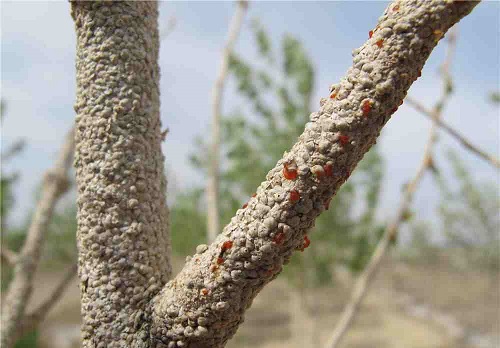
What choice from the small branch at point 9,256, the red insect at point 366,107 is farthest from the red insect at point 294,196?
the small branch at point 9,256

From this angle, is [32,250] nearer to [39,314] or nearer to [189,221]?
[39,314]

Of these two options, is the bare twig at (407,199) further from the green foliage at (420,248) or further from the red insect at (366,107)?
the green foliage at (420,248)

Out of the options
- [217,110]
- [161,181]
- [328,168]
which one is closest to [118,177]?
[161,181]

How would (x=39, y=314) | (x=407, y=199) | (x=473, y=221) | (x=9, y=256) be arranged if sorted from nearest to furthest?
(x=39, y=314) < (x=9, y=256) < (x=407, y=199) < (x=473, y=221)

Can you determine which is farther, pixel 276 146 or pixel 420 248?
pixel 420 248

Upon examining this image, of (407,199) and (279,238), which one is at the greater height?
(407,199)

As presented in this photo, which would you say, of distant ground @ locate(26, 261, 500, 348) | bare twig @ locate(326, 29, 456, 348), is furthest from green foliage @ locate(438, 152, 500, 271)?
bare twig @ locate(326, 29, 456, 348)

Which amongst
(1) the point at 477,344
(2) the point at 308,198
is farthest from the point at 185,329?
(1) the point at 477,344

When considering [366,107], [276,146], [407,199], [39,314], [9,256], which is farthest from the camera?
[276,146]
